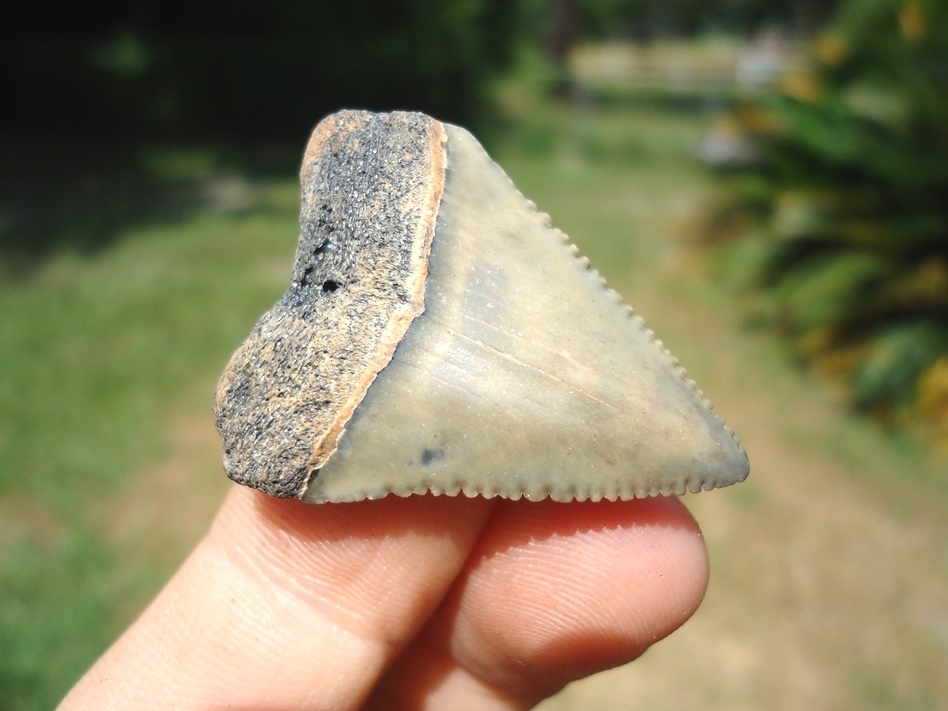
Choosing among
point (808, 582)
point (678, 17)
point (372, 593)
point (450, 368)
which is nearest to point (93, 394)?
point (372, 593)

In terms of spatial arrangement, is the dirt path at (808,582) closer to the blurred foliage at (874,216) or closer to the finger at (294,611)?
the blurred foliage at (874,216)

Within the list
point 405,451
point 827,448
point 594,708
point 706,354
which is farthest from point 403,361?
point 706,354

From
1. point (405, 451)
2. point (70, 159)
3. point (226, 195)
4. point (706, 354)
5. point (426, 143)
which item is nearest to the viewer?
point (405, 451)

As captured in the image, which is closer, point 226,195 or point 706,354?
point 706,354

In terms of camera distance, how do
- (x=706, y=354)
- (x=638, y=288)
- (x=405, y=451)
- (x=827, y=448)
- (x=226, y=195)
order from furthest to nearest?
(x=226, y=195)
(x=638, y=288)
(x=706, y=354)
(x=827, y=448)
(x=405, y=451)

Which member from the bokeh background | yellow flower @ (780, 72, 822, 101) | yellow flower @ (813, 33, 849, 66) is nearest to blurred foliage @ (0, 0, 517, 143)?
the bokeh background

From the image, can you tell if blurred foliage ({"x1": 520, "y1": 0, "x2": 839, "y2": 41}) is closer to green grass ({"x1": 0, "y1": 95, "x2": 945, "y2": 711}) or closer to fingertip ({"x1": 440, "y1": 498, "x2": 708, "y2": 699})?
green grass ({"x1": 0, "y1": 95, "x2": 945, "y2": 711})

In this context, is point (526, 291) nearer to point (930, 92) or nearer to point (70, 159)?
point (930, 92)
